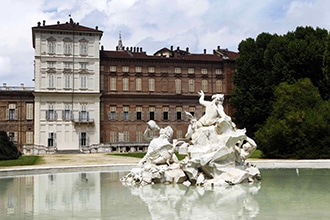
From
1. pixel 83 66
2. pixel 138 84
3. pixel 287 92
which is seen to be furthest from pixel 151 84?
pixel 287 92

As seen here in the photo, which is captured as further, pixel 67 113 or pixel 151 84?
pixel 151 84

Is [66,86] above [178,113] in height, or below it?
above

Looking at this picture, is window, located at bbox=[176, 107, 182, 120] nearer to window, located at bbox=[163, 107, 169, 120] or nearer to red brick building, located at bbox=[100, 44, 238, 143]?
red brick building, located at bbox=[100, 44, 238, 143]

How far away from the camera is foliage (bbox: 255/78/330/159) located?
25.9m

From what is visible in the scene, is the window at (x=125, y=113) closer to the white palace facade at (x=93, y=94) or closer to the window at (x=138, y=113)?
the white palace facade at (x=93, y=94)

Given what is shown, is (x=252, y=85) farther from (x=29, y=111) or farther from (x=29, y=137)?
(x=29, y=137)

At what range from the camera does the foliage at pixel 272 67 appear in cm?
3362

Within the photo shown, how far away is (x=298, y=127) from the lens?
2669cm

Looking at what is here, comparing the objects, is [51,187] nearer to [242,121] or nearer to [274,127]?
[274,127]

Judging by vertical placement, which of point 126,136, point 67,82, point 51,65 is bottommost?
point 126,136

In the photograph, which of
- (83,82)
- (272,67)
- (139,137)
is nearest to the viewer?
(272,67)

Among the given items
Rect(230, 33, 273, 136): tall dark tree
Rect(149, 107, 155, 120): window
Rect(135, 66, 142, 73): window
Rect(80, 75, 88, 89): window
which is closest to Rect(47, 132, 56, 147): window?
Rect(80, 75, 88, 89): window

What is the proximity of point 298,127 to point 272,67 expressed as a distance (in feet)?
40.0

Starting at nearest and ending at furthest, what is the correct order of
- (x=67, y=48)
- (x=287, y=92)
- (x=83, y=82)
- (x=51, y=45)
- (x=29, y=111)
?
1. (x=287, y=92)
2. (x=29, y=111)
3. (x=51, y=45)
4. (x=67, y=48)
5. (x=83, y=82)
